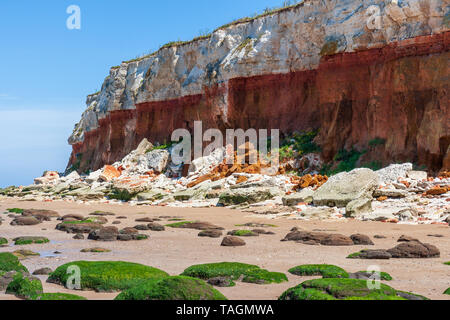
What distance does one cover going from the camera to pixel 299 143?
82.2 feet

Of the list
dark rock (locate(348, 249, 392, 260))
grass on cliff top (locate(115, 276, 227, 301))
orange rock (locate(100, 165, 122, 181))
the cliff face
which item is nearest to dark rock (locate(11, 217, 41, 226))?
dark rock (locate(348, 249, 392, 260))

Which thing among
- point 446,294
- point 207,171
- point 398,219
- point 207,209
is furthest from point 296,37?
point 446,294

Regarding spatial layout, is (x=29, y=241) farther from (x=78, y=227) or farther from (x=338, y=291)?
(x=338, y=291)

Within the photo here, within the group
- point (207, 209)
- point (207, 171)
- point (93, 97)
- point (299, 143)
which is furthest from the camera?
point (93, 97)

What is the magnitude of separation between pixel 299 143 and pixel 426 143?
7.22m

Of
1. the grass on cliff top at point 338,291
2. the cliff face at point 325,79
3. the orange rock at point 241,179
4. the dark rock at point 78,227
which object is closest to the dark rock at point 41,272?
the grass on cliff top at point 338,291

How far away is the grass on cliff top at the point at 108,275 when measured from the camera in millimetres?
5848

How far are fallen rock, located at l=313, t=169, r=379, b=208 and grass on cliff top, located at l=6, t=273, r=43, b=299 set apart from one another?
11648mm

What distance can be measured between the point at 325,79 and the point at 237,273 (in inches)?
781

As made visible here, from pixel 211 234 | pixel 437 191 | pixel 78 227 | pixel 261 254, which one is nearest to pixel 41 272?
pixel 261 254

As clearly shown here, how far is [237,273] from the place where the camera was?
6531 mm

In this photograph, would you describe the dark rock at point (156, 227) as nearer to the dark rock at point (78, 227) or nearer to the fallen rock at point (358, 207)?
the dark rock at point (78, 227)

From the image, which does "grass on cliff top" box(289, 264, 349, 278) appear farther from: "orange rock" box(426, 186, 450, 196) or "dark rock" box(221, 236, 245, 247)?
"orange rock" box(426, 186, 450, 196)
